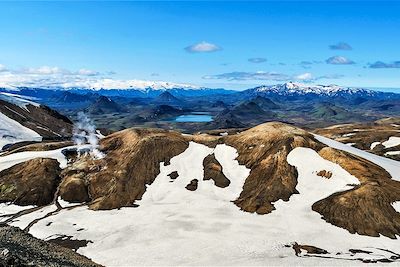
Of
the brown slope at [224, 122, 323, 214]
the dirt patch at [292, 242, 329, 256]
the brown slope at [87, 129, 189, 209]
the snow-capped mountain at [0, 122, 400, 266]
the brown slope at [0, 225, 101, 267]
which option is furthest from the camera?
the brown slope at [87, 129, 189, 209]

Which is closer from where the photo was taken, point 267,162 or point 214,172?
point 267,162

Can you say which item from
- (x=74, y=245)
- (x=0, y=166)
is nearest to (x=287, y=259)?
(x=74, y=245)

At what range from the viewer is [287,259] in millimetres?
77562

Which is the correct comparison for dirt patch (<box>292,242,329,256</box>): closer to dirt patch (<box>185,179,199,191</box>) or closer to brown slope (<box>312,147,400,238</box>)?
brown slope (<box>312,147,400,238</box>)

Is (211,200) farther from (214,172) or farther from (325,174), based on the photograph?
(325,174)

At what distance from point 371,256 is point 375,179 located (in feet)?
122

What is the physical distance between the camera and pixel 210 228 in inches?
3696

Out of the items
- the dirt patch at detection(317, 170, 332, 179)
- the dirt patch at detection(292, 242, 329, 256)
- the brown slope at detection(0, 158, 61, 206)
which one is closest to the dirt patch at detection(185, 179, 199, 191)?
the dirt patch at detection(317, 170, 332, 179)

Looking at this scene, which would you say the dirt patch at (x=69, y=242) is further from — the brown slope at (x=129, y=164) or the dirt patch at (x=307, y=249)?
the dirt patch at (x=307, y=249)

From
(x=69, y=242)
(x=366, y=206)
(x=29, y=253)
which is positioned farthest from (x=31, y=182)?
(x=366, y=206)

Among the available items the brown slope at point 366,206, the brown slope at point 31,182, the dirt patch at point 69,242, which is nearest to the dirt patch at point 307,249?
the brown slope at point 366,206

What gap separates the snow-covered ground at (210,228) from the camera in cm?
7969

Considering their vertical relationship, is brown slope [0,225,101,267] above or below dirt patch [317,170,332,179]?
above

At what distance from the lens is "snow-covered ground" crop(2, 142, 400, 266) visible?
261 ft
